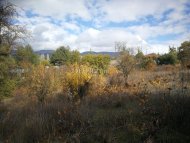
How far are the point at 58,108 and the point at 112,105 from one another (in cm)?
236

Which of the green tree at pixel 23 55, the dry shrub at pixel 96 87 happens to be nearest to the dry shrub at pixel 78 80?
the dry shrub at pixel 96 87

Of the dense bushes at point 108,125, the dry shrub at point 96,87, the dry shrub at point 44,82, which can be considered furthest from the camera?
the dry shrub at point 44,82

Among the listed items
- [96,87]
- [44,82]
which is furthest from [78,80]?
[44,82]

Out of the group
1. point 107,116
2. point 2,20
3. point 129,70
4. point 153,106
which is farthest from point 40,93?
point 129,70

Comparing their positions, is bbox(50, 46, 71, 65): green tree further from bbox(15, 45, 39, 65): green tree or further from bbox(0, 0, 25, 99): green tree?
bbox(0, 0, 25, 99): green tree

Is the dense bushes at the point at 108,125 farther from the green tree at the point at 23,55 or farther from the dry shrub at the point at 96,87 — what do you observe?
the green tree at the point at 23,55

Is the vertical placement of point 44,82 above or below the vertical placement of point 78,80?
below

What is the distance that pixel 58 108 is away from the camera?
860 centimetres

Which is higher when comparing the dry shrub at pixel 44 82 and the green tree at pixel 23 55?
the green tree at pixel 23 55

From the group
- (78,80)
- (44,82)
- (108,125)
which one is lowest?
(108,125)

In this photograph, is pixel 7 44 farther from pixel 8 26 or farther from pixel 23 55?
pixel 23 55

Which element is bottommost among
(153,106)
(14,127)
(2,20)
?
(14,127)

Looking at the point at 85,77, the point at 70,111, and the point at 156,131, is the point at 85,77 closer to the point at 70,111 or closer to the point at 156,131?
the point at 70,111

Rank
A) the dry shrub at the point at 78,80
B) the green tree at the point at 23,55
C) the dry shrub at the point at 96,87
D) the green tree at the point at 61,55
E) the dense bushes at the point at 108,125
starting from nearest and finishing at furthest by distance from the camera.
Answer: the dense bushes at the point at 108,125
the dry shrub at the point at 96,87
the dry shrub at the point at 78,80
the green tree at the point at 23,55
the green tree at the point at 61,55
